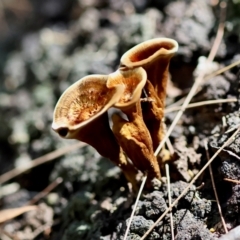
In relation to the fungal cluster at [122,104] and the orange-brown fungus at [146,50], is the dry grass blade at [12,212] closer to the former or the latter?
the fungal cluster at [122,104]

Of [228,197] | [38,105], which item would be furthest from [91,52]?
[228,197]

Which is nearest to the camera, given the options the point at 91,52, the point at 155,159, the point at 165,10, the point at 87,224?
the point at 155,159

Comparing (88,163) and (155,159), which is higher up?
(155,159)

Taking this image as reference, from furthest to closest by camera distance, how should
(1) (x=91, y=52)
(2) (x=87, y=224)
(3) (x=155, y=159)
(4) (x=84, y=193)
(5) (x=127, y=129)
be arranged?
(1) (x=91, y=52) < (4) (x=84, y=193) < (2) (x=87, y=224) < (3) (x=155, y=159) < (5) (x=127, y=129)

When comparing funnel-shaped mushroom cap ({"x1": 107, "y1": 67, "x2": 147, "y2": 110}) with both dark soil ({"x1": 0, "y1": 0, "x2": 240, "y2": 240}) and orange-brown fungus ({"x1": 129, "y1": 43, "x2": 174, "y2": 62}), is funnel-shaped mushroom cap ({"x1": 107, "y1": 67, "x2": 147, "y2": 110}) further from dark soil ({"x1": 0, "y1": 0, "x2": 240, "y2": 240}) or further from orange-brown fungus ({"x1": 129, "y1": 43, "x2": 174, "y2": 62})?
dark soil ({"x1": 0, "y1": 0, "x2": 240, "y2": 240})

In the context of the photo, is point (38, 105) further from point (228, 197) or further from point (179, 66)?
point (228, 197)

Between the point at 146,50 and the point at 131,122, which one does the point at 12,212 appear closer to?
the point at 131,122

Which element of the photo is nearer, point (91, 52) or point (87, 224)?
point (87, 224)

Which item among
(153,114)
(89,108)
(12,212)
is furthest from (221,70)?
(12,212)
